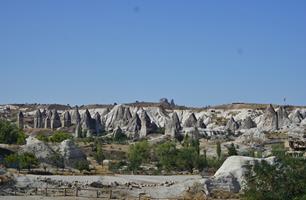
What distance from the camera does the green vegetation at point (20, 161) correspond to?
5388 cm

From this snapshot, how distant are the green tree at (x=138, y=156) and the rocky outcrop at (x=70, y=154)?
4.83 meters

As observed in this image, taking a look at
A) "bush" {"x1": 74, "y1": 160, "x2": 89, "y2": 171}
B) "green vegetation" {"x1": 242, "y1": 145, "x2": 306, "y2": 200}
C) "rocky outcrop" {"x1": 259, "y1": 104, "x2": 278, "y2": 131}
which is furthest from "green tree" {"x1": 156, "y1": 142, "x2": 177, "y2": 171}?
"rocky outcrop" {"x1": 259, "y1": 104, "x2": 278, "y2": 131}

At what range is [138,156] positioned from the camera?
67.3 meters

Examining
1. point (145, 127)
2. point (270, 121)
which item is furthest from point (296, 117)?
point (145, 127)

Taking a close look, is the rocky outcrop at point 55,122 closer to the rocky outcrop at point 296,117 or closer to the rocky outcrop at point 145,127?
the rocky outcrop at point 145,127

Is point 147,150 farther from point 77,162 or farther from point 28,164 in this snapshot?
point 28,164

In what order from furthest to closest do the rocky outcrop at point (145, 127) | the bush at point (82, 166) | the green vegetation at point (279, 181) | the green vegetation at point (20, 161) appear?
1. the rocky outcrop at point (145, 127)
2. the bush at point (82, 166)
3. the green vegetation at point (20, 161)
4. the green vegetation at point (279, 181)

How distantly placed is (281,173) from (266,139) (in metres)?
57.1

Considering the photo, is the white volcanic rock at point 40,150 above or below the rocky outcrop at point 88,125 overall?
below

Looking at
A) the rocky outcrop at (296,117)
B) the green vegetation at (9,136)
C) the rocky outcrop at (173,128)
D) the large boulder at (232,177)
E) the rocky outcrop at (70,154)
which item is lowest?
the large boulder at (232,177)

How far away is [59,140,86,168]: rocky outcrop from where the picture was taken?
199 ft

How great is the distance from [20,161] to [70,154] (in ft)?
26.2

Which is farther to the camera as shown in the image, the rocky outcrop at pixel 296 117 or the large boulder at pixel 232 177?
the rocky outcrop at pixel 296 117

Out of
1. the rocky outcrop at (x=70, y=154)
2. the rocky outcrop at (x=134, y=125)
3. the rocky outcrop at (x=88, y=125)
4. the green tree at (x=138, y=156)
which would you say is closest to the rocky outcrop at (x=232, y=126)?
the rocky outcrop at (x=134, y=125)
